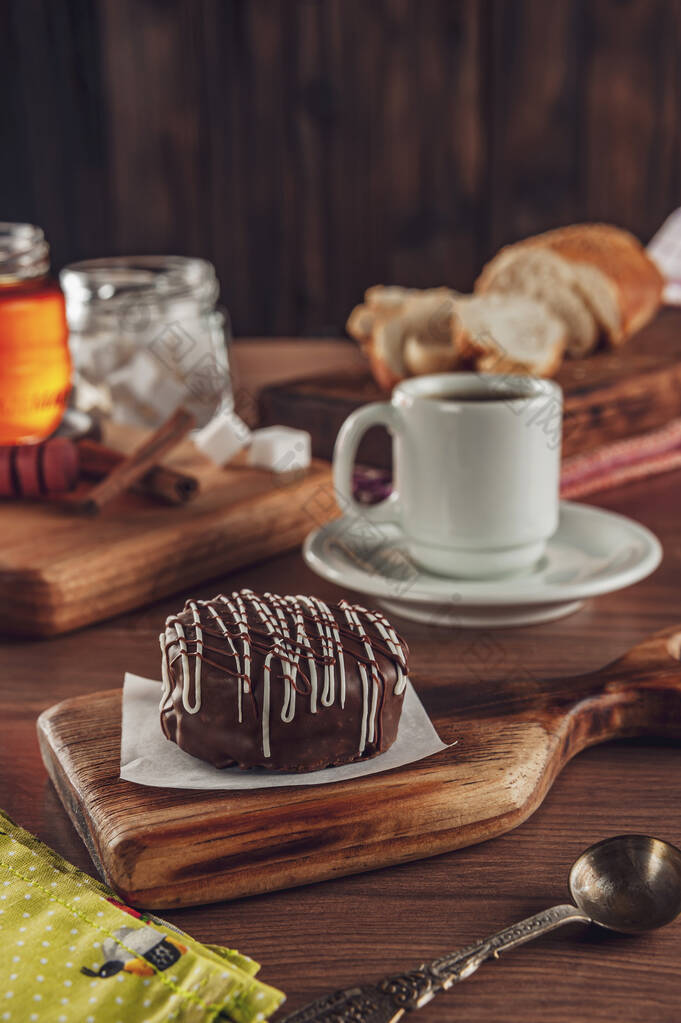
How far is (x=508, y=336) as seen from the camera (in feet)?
4.89

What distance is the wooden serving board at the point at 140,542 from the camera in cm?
98

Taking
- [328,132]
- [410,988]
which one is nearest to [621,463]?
[410,988]

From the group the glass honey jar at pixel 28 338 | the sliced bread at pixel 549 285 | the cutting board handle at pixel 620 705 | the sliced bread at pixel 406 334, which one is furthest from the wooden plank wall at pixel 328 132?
the cutting board handle at pixel 620 705

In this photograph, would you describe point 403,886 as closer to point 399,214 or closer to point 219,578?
point 219,578

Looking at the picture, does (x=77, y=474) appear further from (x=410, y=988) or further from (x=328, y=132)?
(x=328, y=132)

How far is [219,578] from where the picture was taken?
1122mm

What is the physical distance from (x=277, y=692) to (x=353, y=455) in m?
0.42

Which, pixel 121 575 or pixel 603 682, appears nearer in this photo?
pixel 603 682

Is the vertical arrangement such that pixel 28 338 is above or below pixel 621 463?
above

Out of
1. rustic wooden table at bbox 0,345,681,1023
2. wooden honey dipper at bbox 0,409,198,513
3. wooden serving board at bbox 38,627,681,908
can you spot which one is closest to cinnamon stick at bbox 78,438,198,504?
wooden honey dipper at bbox 0,409,198,513

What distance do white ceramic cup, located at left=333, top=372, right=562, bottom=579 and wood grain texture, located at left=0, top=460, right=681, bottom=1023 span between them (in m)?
0.08

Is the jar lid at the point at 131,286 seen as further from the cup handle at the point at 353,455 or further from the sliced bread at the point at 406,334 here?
the cup handle at the point at 353,455

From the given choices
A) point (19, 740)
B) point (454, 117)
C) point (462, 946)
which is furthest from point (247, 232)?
point (462, 946)

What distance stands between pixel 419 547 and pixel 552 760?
335mm
